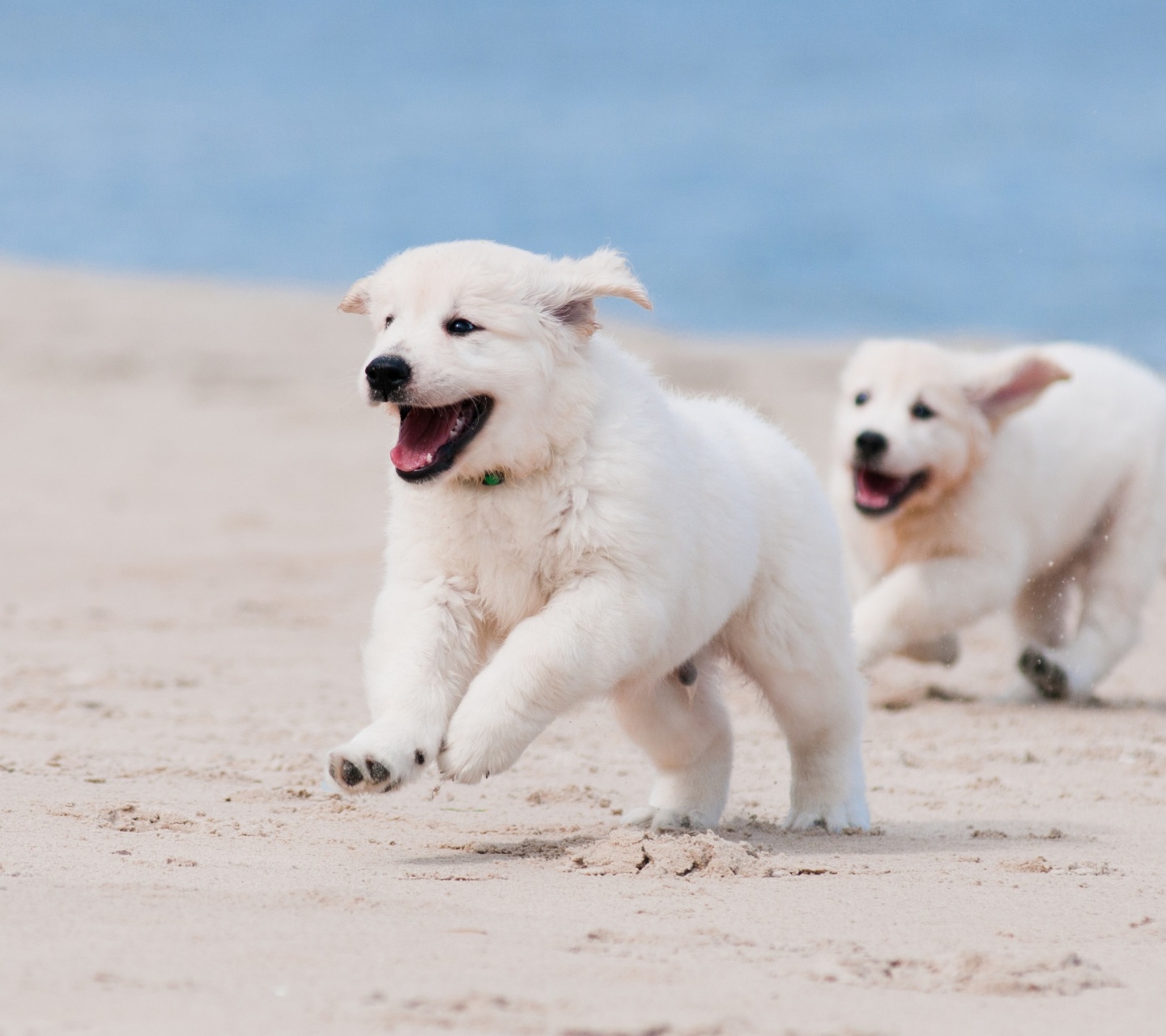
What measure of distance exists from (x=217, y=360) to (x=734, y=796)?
1454 cm

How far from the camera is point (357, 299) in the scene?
5059 millimetres

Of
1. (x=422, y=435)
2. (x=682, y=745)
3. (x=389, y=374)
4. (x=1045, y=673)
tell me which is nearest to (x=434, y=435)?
(x=422, y=435)

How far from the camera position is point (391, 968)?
3064mm

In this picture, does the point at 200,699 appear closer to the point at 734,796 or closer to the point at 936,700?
the point at 734,796

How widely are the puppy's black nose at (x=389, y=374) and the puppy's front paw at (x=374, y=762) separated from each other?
919 mm

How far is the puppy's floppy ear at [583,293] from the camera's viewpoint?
4730 mm

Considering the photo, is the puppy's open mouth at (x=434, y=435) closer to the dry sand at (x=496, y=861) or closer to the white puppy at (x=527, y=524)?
the white puppy at (x=527, y=524)

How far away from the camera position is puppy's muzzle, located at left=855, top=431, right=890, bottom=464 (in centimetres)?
767

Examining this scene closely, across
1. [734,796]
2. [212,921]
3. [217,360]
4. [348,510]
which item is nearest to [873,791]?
[734,796]

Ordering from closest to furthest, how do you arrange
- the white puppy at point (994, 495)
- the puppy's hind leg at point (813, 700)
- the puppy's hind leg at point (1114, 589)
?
1. the puppy's hind leg at point (813, 700)
2. the white puppy at point (994, 495)
3. the puppy's hind leg at point (1114, 589)

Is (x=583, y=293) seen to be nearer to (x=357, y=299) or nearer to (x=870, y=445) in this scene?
(x=357, y=299)

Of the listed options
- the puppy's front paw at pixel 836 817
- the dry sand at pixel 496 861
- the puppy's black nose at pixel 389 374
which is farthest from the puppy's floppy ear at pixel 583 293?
the puppy's front paw at pixel 836 817

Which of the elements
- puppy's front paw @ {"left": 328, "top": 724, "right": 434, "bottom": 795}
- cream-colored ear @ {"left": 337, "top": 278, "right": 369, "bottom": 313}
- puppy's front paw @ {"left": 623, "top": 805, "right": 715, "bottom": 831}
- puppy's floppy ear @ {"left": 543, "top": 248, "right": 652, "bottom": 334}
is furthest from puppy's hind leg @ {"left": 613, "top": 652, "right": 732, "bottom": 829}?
cream-colored ear @ {"left": 337, "top": 278, "right": 369, "bottom": 313}

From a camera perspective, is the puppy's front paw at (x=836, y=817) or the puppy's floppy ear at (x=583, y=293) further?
the puppy's front paw at (x=836, y=817)
